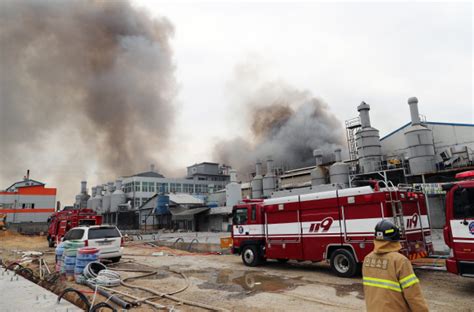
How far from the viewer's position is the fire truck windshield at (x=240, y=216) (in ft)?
43.5

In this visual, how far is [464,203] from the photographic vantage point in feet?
24.4

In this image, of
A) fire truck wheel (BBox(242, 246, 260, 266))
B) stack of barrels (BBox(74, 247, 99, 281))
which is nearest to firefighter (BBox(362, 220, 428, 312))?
stack of barrels (BBox(74, 247, 99, 281))

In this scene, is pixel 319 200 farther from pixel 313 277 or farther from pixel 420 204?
pixel 420 204

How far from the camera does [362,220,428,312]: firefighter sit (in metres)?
2.96

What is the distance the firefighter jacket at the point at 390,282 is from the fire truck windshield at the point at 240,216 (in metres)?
10.0

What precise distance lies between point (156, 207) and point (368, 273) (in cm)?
4788

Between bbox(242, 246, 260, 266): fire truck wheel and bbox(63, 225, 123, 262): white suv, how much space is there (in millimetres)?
5572

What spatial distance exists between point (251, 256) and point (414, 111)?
917 inches

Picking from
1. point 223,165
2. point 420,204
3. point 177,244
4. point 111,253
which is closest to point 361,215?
point 420,204

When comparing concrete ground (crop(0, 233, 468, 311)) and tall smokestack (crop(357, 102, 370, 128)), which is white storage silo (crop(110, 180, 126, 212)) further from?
concrete ground (crop(0, 233, 468, 311))

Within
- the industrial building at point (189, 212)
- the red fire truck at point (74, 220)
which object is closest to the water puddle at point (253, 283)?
the red fire truck at point (74, 220)

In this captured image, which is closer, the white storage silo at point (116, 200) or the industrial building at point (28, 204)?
the industrial building at point (28, 204)

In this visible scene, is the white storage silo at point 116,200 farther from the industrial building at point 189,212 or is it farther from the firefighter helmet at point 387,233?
the firefighter helmet at point 387,233

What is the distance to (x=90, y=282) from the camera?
8.92 m
